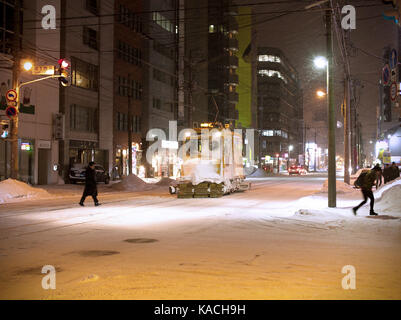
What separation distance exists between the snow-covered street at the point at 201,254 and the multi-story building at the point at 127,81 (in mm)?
33362

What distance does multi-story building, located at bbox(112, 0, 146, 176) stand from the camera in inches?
1970

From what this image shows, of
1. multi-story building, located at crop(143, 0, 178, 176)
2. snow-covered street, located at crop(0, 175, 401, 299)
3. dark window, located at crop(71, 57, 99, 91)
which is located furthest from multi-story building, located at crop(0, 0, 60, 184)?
multi-story building, located at crop(143, 0, 178, 176)

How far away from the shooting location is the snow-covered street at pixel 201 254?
6.63m

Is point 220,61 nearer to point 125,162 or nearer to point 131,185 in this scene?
point 125,162

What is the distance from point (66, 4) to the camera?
40.6 meters

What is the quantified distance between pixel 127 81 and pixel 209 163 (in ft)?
94.8

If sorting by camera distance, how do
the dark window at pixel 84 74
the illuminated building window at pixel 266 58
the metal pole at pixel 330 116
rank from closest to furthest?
the metal pole at pixel 330 116 → the dark window at pixel 84 74 → the illuminated building window at pixel 266 58

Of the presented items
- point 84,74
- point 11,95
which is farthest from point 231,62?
point 11,95

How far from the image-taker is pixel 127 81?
5206 centimetres

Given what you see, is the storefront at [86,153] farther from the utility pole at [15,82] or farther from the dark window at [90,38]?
the utility pole at [15,82]

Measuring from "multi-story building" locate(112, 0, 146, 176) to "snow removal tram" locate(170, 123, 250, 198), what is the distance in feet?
67.6

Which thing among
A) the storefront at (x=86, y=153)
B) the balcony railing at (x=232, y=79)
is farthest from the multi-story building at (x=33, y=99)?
the balcony railing at (x=232, y=79)

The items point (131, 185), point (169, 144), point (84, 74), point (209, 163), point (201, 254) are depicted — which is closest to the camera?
point (201, 254)

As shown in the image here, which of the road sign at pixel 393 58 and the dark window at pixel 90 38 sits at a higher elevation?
the dark window at pixel 90 38
